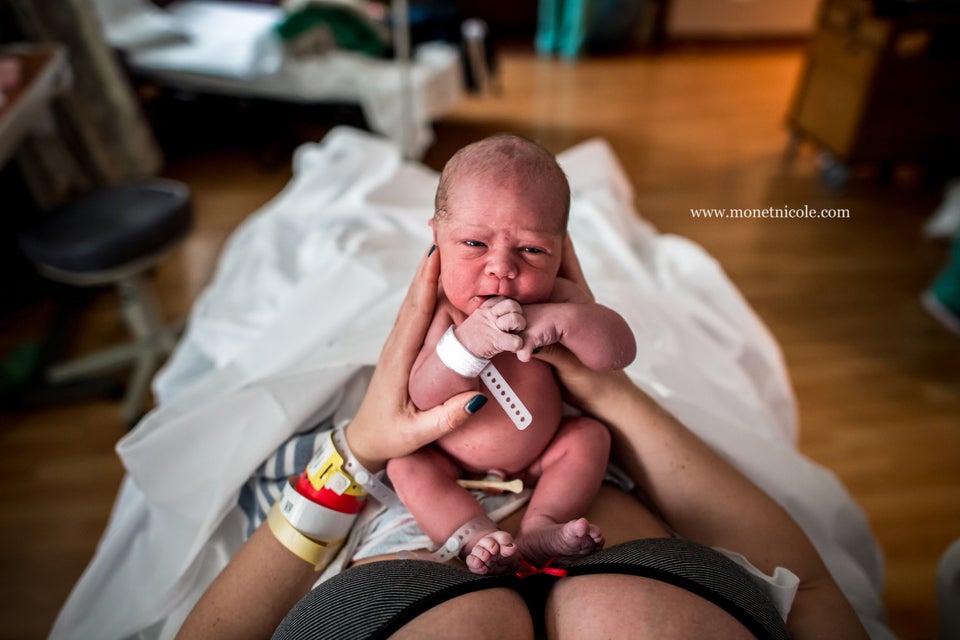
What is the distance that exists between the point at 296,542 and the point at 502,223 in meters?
0.46

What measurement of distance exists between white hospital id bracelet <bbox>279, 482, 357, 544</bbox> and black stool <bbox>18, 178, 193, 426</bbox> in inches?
45.6

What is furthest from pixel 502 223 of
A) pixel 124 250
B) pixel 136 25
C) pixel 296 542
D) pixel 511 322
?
pixel 136 25

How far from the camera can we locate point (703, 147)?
3.02 meters

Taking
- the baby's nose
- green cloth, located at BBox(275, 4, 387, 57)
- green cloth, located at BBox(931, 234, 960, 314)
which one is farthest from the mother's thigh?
green cloth, located at BBox(275, 4, 387, 57)

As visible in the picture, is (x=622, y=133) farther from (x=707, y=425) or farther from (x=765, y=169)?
(x=707, y=425)

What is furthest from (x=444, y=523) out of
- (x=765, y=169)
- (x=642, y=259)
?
(x=765, y=169)

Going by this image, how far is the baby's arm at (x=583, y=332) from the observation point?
25.6 inches

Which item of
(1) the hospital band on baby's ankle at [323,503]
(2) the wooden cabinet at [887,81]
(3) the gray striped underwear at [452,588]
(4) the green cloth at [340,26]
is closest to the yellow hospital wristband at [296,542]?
(1) the hospital band on baby's ankle at [323,503]

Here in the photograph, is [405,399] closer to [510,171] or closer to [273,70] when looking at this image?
[510,171]

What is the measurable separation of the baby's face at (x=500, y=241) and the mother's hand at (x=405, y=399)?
0.03m

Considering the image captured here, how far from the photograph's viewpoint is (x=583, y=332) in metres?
0.66

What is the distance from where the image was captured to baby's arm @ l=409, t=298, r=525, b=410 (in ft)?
2.07

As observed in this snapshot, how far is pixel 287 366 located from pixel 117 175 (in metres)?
2.08

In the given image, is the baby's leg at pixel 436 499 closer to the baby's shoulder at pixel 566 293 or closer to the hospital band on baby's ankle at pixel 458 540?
the hospital band on baby's ankle at pixel 458 540
